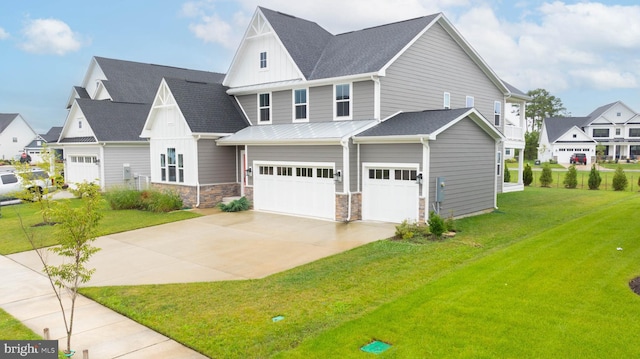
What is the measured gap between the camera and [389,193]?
53.5 ft

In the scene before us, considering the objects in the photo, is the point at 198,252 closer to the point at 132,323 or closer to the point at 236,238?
the point at 236,238

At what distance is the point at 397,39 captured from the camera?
19.3 m

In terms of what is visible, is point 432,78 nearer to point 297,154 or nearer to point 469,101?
point 469,101

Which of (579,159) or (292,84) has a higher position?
(292,84)

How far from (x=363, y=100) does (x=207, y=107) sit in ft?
26.5

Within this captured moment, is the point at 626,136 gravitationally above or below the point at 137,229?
above

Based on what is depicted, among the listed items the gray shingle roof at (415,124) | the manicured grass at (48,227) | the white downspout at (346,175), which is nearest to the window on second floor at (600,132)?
the gray shingle roof at (415,124)

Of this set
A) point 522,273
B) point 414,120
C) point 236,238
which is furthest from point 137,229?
point 522,273

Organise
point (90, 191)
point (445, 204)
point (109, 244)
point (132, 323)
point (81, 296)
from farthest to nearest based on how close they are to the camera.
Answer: point (445, 204)
point (109, 244)
point (81, 296)
point (132, 323)
point (90, 191)

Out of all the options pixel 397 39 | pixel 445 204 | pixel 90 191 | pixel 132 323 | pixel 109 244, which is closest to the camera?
pixel 90 191

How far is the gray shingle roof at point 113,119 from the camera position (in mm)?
27875

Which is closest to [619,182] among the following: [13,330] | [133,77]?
[13,330]

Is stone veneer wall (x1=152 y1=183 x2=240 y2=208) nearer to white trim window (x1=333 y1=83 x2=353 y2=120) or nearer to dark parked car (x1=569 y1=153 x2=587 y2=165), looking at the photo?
white trim window (x1=333 y1=83 x2=353 y2=120)

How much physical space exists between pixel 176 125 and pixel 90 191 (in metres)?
15.6
